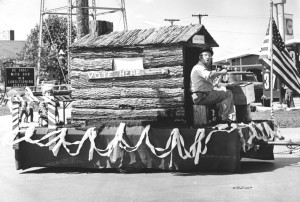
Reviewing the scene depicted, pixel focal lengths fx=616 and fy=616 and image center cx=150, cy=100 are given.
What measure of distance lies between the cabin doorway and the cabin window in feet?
2.64

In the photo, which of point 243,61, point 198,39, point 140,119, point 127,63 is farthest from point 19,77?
point 243,61

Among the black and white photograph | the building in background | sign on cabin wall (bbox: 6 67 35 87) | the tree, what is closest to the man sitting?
the black and white photograph

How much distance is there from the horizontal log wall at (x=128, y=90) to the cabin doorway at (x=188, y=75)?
0.37 meters

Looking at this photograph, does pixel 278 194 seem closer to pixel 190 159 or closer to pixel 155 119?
pixel 190 159

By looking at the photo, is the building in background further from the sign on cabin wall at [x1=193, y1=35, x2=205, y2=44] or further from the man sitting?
the man sitting

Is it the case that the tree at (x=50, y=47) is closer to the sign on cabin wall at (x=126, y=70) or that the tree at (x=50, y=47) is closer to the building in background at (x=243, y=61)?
the building in background at (x=243, y=61)

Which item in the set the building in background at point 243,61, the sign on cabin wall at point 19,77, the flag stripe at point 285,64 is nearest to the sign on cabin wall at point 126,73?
the flag stripe at point 285,64

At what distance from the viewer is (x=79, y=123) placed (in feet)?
37.9

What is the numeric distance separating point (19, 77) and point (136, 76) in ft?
44.8

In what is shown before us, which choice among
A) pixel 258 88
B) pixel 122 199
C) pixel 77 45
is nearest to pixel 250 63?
pixel 258 88

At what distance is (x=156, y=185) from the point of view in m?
9.34

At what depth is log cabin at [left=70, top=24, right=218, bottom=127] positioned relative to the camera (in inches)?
421

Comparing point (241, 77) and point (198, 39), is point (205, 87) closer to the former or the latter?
point (198, 39)

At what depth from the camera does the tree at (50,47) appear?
69.9 meters
